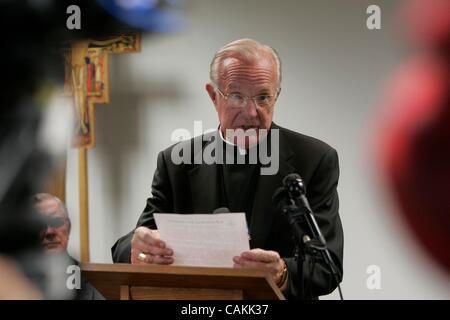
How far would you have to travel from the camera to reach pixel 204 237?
2213mm

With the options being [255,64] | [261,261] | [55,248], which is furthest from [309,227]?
[55,248]

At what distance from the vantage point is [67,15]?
136 inches

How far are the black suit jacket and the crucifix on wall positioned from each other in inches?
20.6

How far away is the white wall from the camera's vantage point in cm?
327

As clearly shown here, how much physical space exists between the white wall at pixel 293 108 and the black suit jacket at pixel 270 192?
276mm

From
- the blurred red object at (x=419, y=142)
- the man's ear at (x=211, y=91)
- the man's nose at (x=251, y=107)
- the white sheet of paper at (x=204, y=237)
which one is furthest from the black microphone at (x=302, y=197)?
the blurred red object at (x=419, y=142)

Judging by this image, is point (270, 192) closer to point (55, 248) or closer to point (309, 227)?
point (309, 227)

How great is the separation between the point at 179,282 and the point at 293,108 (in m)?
1.50

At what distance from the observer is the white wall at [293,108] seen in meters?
3.27

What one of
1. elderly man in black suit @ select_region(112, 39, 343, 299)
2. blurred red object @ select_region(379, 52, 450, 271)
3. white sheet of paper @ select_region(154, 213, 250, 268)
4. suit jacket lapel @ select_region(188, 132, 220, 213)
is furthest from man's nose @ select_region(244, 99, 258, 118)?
white sheet of paper @ select_region(154, 213, 250, 268)

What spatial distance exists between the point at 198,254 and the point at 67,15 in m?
1.74

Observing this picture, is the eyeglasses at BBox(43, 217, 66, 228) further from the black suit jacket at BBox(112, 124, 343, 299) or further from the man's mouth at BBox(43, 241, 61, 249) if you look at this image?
the black suit jacket at BBox(112, 124, 343, 299)
